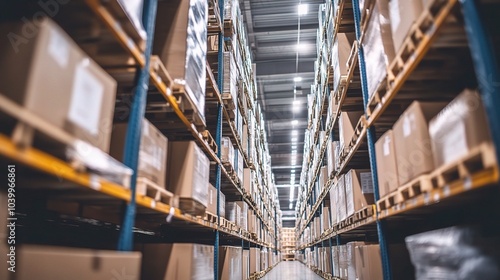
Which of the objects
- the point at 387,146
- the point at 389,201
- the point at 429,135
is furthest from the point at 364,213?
the point at 429,135

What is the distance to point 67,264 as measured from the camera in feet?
5.39

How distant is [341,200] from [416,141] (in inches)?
109

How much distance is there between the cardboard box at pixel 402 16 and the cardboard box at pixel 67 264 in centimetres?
244

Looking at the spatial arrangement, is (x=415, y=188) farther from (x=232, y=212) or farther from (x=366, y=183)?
(x=232, y=212)

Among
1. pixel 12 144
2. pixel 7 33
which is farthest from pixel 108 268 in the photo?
pixel 7 33

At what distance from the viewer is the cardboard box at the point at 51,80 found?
1409 mm

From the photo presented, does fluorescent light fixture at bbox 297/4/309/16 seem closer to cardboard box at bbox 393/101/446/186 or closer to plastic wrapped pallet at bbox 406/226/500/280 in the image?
cardboard box at bbox 393/101/446/186

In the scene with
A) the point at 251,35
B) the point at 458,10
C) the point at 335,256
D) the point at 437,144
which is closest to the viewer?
the point at 458,10

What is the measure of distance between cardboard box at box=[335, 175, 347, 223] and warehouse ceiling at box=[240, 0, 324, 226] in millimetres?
6437

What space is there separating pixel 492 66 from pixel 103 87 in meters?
2.00

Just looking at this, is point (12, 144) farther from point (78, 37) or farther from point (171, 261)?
point (171, 261)

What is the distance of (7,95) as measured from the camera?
1543 millimetres

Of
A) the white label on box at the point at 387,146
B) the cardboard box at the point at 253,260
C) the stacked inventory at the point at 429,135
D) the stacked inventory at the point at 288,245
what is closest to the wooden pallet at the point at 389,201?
the stacked inventory at the point at 429,135

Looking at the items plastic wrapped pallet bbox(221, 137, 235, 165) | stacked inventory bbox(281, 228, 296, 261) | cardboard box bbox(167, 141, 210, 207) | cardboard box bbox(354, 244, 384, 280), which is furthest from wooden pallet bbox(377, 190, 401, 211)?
stacked inventory bbox(281, 228, 296, 261)
